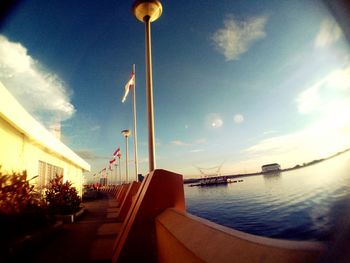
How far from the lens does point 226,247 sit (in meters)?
1.89

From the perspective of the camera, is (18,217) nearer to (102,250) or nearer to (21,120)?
(102,250)

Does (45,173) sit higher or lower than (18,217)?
higher

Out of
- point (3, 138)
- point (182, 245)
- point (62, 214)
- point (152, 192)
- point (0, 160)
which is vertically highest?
point (3, 138)

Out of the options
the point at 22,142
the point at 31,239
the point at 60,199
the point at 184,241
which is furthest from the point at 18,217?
the point at 184,241

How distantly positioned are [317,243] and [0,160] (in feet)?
30.2

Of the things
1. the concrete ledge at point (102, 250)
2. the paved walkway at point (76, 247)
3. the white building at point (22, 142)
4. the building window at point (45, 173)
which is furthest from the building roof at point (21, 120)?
the concrete ledge at point (102, 250)

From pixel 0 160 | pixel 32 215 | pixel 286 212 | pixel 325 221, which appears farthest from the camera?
pixel 286 212

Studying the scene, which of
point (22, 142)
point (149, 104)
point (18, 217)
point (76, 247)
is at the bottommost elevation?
point (76, 247)

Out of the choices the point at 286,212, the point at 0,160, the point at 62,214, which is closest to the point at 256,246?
the point at 0,160

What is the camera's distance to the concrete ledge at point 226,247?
4.70 feet

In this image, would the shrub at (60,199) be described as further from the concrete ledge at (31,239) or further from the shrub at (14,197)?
the concrete ledge at (31,239)

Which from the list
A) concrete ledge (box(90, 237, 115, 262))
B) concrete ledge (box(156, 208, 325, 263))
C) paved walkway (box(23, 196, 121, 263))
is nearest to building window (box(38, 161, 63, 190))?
paved walkway (box(23, 196, 121, 263))

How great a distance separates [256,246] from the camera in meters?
1.70

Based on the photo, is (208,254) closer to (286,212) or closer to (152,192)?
(152,192)
